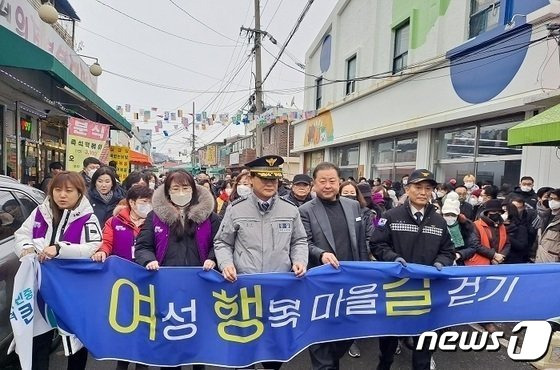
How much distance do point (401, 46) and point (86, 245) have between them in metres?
12.4

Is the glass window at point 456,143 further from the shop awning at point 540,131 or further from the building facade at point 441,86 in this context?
the shop awning at point 540,131

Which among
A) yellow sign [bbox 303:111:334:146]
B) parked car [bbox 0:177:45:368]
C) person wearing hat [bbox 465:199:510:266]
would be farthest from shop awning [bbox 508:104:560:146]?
yellow sign [bbox 303:111:334:146]

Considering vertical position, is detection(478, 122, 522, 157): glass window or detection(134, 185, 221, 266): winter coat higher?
detection(478, 122, 522, 157): glass window

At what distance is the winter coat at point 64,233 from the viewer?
103 inches

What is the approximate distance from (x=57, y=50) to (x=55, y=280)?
8070 mm

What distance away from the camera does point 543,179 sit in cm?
689

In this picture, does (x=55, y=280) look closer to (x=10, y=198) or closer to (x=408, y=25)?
(x=10, y=198)

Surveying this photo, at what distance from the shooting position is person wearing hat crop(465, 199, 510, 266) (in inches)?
160

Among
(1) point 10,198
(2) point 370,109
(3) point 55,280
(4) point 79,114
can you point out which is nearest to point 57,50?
(4) point 79,114

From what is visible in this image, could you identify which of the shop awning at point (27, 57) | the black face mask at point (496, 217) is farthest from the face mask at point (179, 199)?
the black face mask at point (496, 217)

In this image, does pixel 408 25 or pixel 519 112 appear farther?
pixel 408 25

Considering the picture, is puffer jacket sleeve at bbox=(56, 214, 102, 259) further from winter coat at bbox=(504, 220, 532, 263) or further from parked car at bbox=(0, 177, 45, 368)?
winter coat at bbox=(504, 220, 532, 263)

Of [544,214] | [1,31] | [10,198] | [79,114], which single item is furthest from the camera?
[79,114]

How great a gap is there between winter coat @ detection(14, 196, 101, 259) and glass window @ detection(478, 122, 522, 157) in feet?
27.0
